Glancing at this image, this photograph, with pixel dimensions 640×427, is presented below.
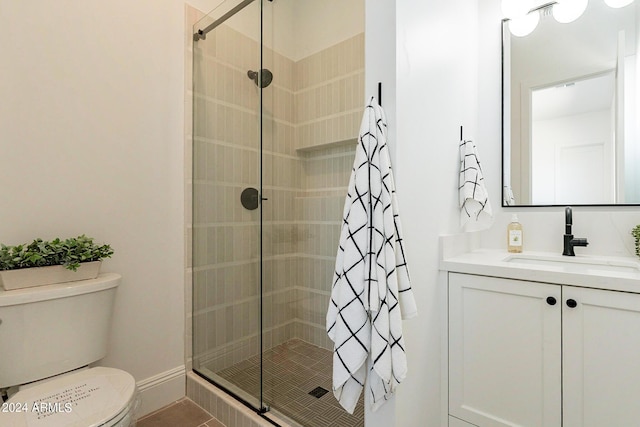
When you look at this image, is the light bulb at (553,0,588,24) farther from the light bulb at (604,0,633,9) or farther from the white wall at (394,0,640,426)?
the white wall at (394,0,640,426)

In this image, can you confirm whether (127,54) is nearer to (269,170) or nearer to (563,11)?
(269,170)

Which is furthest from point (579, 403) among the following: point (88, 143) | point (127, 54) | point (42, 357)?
point (127, 54)

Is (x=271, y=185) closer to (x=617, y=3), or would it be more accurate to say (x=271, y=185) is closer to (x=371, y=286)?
(x=371, y=286)

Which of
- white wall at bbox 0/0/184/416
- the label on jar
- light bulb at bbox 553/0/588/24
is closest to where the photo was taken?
white wall at bbox 0/0/184/416

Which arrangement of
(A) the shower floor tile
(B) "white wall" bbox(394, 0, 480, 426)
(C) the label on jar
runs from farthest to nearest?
(C) the label on jar → (A) the shower floor tile → (B) "white wall" bbox(394, 0, 480, 426)

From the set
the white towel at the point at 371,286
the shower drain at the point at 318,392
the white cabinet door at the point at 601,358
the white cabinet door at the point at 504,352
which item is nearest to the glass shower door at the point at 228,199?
the shower drain at the point at 318,392

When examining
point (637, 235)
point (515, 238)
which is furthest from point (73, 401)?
point (637, 235)

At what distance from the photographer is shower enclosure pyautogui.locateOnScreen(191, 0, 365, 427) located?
5.09 feet

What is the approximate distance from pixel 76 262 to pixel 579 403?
188cm

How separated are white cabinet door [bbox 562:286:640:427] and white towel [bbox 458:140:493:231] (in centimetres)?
52

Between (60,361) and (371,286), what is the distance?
1.18 meters

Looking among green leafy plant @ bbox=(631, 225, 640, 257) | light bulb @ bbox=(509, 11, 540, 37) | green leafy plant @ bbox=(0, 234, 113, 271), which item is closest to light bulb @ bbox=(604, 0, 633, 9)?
light bulb @ bbox=(509, 11, 540, 37)

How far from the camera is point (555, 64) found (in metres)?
1.60

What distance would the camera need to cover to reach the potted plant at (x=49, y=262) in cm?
113
